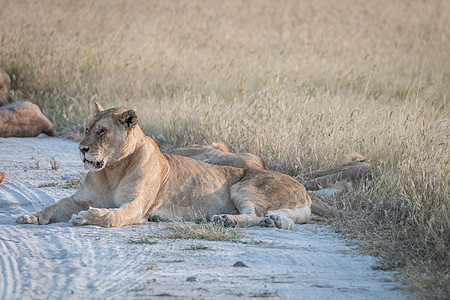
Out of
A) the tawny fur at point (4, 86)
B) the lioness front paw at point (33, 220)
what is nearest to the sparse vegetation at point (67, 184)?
the lioness front paw at point (33, 220)

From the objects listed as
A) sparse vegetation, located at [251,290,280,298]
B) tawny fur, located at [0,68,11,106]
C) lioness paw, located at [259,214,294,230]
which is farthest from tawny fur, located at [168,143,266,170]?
tawny fur, located at [0,68,11,106]

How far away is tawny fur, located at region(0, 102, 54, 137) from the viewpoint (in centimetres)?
998

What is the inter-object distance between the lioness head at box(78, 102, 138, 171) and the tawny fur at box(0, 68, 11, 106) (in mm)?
6798

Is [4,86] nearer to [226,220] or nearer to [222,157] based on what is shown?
[222,157]

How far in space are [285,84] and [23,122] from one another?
515 centimetres

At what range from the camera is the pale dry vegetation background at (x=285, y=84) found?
5.80m

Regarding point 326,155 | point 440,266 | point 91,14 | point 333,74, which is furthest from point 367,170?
point 91,14

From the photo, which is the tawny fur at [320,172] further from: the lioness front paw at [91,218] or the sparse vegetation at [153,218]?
the lioness front paw at [91,218]

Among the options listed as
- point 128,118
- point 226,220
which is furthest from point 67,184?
point 226,220

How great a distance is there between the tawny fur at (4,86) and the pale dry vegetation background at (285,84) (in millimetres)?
169

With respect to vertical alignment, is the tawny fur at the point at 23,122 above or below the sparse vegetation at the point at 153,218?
below

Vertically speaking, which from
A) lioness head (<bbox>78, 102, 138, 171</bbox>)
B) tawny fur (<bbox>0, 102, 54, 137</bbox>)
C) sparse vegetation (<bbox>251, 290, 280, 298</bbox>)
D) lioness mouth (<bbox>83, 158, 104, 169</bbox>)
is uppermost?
lioness head (<bbox>78, 102, 138, 171</bbox>)

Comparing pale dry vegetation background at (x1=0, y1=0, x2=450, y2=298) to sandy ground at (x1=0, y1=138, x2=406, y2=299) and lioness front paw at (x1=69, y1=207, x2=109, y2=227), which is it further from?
lioness front paw at (x1=69, y1=207, x2=109, y2=227)

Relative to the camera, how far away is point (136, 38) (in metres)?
16.0
